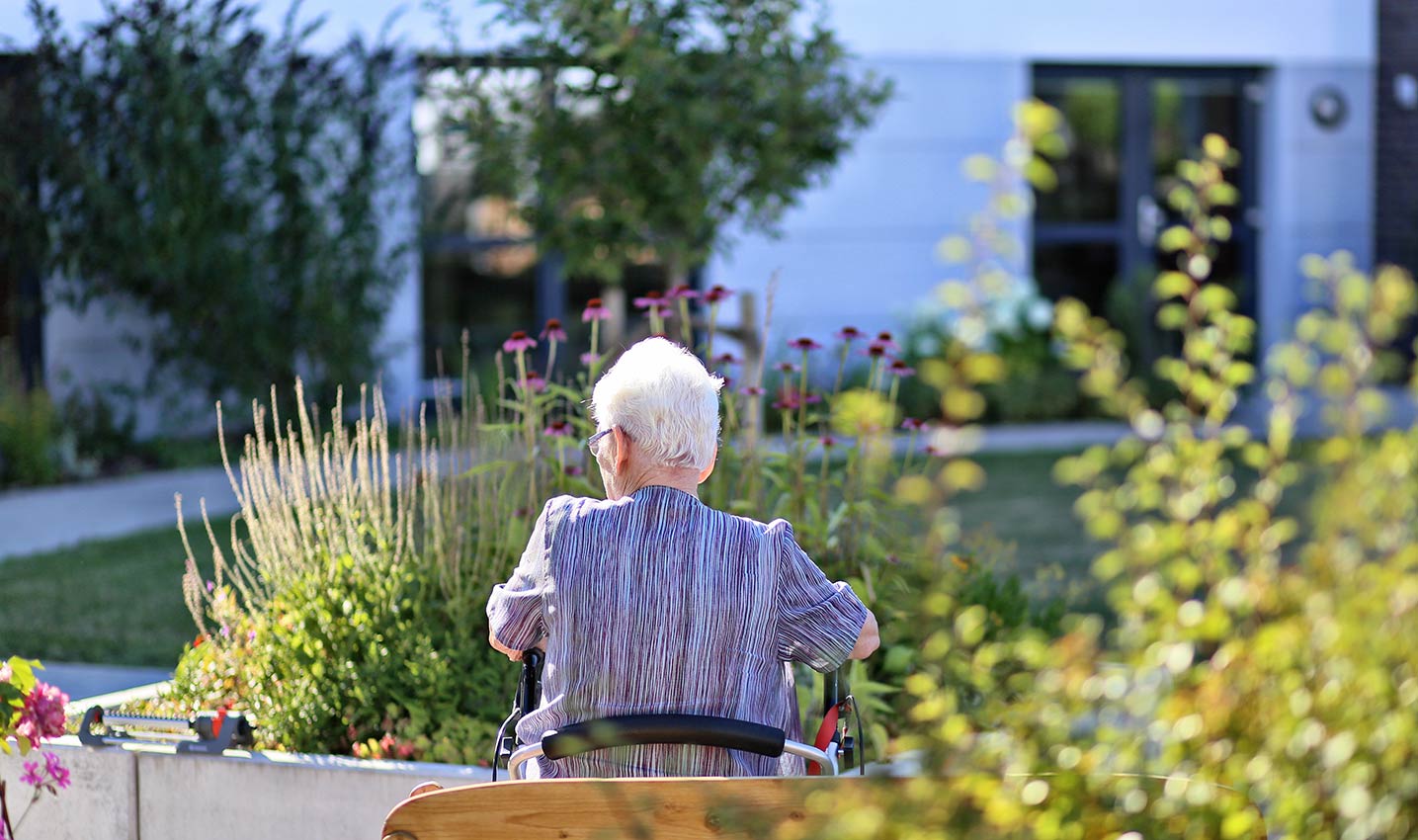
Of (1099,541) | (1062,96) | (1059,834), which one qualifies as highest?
(1062,96)

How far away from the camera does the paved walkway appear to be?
784cm

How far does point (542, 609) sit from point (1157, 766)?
1347 millimetres

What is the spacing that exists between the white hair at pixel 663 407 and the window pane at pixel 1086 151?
10726 mm

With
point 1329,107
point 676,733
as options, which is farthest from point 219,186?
point 1329,107

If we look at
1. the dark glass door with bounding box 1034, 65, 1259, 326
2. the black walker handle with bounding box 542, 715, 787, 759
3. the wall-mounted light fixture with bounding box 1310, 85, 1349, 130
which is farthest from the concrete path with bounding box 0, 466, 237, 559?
the wall-mounted light fixture with bounding box 1310, 85, 1349, 130

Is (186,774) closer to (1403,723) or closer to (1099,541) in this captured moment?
(1403,723)

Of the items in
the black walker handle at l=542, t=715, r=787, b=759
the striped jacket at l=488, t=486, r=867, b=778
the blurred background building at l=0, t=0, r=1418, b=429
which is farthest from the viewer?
the blurred background building at l=0, t=0, r=1418, b=429

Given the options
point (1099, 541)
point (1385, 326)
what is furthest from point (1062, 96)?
point (1385, 326)

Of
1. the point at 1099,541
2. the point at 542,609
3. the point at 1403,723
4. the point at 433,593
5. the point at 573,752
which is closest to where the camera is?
the point at 1403,723

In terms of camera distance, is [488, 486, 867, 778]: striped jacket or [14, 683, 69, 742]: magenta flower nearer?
[488, 486, 867, 778]: striped jacket

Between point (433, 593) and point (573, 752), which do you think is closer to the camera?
point (573, 752)

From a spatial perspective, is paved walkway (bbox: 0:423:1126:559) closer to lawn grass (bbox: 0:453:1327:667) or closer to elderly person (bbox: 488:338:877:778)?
lawn grass (bbox: 0:453:1327:667)

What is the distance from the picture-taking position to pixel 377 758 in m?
3.72

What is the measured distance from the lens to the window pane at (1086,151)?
13148mm
